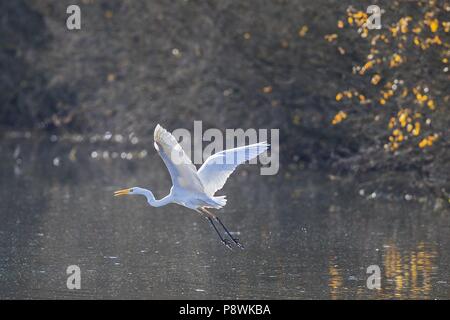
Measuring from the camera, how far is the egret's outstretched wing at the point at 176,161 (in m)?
12.8

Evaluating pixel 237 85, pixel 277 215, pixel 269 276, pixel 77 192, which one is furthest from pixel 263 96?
pixel 269 276

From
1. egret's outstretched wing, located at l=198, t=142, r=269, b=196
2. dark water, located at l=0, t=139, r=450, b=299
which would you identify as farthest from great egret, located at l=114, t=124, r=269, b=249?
dark water, located at l=0, t=139, r=450, b=299

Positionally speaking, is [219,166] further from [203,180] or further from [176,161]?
[176,161]

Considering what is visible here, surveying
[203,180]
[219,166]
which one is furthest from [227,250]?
[219,166]

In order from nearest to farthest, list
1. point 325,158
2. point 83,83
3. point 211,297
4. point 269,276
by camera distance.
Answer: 1. point 211,297
2. point 269,276
3. point 325,158
4. point 83,83

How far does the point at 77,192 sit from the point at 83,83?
1532 centimetres

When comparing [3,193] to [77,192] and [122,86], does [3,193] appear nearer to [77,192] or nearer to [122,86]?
[77,192]

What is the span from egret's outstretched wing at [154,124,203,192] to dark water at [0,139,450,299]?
92 cm

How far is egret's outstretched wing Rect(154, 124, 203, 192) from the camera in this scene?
41.8ft

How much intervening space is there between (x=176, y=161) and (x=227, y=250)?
2.26m

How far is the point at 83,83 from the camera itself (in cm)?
3772

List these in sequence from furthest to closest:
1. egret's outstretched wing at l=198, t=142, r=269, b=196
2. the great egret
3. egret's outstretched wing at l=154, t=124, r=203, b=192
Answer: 1. egret's outstretched wing at l=198, t=142, r=269, b=196
2. the great egret
3. egret's outstretched wing at l=154, t=124, r=203, b=192

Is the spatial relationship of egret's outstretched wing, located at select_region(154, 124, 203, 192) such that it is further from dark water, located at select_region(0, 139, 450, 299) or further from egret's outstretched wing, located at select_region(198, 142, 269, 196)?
dark water, located at select_region(0, 139, 450, 299)

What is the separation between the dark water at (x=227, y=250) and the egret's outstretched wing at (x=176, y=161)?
92 centimetres
